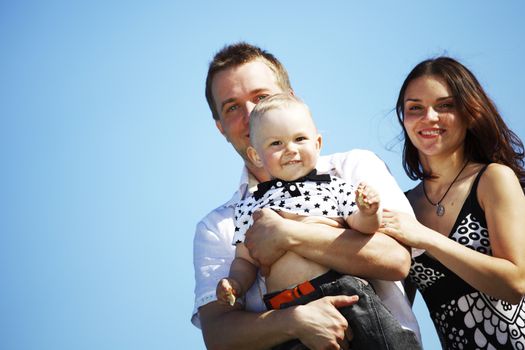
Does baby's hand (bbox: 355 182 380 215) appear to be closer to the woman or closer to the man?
the man

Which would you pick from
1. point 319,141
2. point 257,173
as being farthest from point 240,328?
point 257,173

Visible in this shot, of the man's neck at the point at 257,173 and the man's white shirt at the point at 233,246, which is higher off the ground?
the man's neck at the point at 257,173

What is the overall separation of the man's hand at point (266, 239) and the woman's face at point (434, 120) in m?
1.52

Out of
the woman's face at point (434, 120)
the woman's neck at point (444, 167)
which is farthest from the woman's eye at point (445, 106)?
the woman's neck at point (444, 167)

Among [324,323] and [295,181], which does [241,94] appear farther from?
[324,323]

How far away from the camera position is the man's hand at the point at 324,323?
3.01 m

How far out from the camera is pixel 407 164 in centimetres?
480

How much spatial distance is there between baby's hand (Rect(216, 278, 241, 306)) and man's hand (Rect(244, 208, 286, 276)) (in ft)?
0.62

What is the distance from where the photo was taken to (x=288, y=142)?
11.4ft

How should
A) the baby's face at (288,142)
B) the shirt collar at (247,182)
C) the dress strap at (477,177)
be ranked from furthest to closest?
the dress strap at (477,177)
the shirt collar at (247,182)
the baby's face at (288,142)

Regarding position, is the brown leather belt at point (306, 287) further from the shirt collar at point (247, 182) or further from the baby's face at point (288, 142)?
the shirt collar at point (247, 182)

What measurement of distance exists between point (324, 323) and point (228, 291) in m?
0.54

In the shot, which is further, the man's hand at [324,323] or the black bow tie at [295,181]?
the black bow tie at [295,181]

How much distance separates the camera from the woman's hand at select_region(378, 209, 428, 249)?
335 cm
